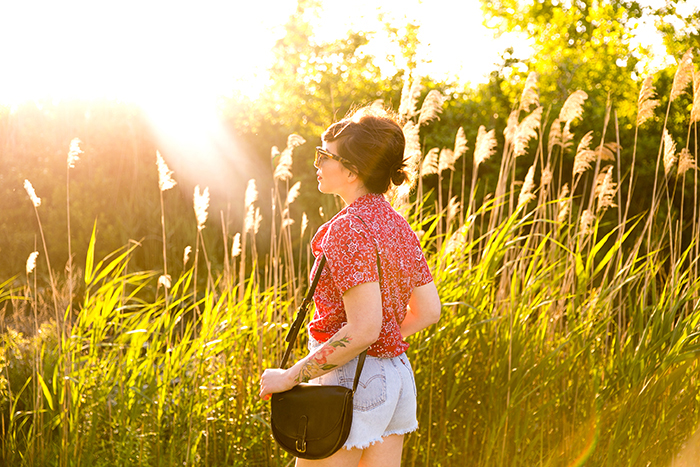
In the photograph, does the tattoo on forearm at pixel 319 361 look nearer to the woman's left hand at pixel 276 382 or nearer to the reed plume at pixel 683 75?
the woman's left hand at pixel 276 382

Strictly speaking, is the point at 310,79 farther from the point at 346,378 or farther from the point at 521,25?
the point at 521,25

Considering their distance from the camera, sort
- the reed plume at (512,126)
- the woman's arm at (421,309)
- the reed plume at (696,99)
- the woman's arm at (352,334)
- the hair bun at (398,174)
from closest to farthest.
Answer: the woman's arm at (352,334), the hair bun at (398,174), the woman's arm at (421,309), the reed plume at (696,99), the reed plume at (512,126)

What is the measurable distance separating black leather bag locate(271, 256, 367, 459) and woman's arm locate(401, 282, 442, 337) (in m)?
0.31

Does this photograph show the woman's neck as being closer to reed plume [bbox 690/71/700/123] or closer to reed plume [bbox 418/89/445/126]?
reed plume [bbox 418/89/445/126]

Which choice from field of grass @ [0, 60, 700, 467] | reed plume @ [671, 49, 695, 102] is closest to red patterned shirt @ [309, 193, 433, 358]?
field of grass @ [0, 60, 700, 467]

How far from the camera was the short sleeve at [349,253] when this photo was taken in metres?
1.61

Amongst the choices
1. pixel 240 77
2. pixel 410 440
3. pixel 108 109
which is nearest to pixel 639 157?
pixel 410 440

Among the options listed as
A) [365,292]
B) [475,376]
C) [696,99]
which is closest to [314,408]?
[365,292]

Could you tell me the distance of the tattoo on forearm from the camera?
63.5 inches

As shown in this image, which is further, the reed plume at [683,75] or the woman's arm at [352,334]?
the reed plume at [683,75]

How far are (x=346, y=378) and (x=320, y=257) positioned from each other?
0.34 metres

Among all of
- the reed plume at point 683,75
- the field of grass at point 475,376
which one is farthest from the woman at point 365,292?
the reed plume at point 683,75

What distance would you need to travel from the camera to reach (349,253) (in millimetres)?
1625

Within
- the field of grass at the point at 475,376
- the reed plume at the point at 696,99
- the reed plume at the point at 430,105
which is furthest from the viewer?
the reed plume at the point at 430,105
